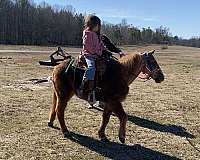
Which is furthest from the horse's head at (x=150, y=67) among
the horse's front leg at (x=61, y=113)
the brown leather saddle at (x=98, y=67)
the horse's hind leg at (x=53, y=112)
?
the horse's hind leg at (x=53, y=112)

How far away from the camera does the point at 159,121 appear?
10602mm

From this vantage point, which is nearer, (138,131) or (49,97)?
(138,131)

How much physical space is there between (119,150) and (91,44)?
2.12 metres

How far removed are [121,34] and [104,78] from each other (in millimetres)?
117909

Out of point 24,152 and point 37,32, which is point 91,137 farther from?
point 37,32

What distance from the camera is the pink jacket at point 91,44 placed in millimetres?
8227

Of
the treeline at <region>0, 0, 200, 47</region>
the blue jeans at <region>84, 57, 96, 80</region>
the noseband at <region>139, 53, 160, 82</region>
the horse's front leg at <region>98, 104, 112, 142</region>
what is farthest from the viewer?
the treeline at <region>0, 0, 200, 47</region>

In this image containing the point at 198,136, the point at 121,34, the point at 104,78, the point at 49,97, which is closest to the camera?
the point at 104,78

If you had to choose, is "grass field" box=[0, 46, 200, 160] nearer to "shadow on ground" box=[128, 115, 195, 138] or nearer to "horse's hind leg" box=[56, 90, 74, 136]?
"shadow on ground" box=[128, 115, 195, 138]

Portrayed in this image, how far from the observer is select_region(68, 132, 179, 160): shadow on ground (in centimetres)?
763

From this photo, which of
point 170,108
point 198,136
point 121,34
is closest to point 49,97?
point 170,108

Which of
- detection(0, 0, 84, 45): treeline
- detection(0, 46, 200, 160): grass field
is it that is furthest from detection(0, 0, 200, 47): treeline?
detection(0, 46, 200, 160): grass field

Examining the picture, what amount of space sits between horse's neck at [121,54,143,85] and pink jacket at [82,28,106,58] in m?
0.68

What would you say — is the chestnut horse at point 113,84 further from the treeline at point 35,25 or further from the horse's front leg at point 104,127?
the treeline at point 35,25
